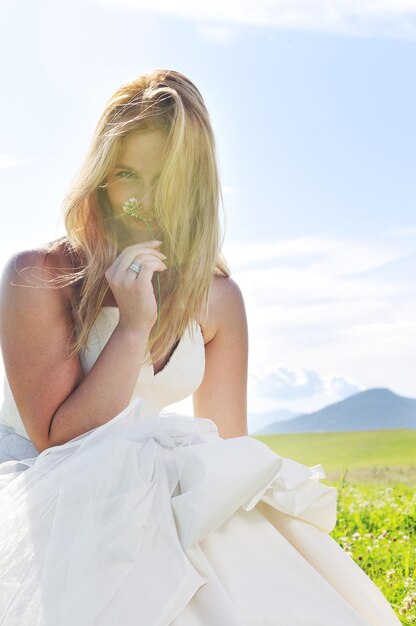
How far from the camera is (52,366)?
342 cm

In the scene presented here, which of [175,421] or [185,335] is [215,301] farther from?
[175,421]

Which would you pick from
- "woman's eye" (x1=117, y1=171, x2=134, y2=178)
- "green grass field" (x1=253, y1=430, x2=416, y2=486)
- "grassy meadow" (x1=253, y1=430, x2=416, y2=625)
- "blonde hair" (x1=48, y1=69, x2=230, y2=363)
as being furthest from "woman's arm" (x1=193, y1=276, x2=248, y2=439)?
"green grass field" (x1=253, y1=430, x2=416, y2=486)

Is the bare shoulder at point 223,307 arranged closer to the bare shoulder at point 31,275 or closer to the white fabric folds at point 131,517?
the bare shoulder at point 31,275

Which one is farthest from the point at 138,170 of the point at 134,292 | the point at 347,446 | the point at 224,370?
the point at 347,446

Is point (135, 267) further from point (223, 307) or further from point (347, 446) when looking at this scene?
point (347, 446)

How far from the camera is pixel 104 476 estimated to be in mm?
2584

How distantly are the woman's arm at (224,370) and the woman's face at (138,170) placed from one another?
2.38 ft

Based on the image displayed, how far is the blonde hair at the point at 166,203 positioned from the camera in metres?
3.66

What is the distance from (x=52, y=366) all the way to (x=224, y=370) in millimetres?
1160

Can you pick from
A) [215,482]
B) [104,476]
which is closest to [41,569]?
[104,476]

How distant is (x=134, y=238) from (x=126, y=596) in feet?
6.11

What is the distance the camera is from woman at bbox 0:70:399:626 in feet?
8.02

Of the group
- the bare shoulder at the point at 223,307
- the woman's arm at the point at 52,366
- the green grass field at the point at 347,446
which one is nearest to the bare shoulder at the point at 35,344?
the woman's arm at the point at 52,366

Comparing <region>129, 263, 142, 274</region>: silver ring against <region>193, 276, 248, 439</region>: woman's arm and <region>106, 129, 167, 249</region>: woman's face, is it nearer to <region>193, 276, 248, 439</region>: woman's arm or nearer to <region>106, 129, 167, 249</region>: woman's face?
<region>106, 129, 167, 249</region>: woman's face
